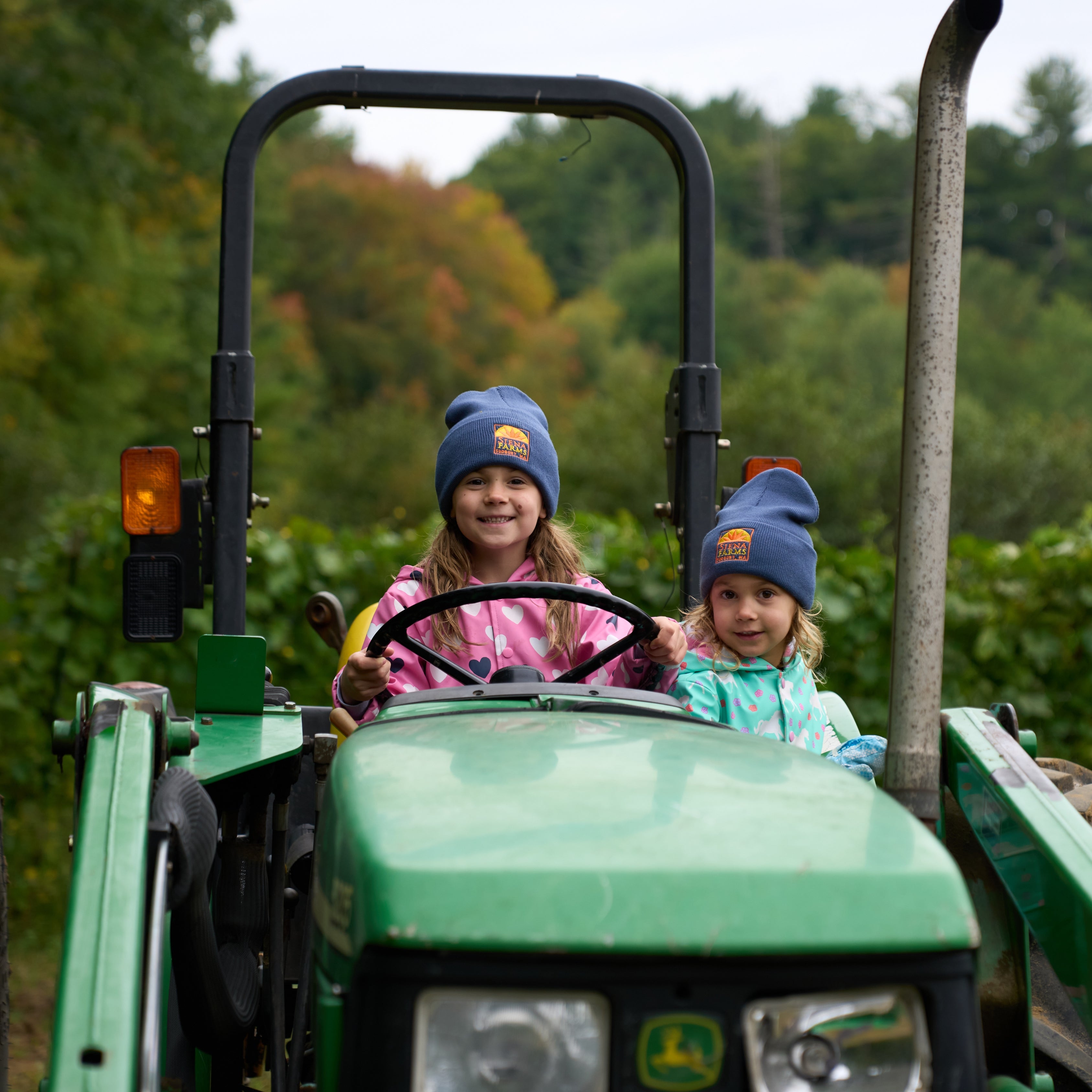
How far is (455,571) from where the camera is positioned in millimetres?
2766

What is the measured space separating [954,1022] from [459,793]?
0.58 meters

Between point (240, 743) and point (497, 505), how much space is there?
0.73 meters

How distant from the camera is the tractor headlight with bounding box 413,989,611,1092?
1302 mm

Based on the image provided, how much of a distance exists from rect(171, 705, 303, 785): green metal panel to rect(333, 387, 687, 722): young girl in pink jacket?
0.13 meters

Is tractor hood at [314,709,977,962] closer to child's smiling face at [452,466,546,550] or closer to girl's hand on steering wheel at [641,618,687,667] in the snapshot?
girl's hand on steering wheel at [641,618,687,667]

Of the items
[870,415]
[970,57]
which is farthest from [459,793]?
Answer: [870,415]

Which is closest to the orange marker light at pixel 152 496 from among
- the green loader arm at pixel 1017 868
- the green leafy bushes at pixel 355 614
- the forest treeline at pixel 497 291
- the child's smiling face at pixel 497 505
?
the forest treeline at pixel 497 291

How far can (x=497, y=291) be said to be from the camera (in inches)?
2008

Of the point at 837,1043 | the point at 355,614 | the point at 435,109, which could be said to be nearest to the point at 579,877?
the point at 837,1043

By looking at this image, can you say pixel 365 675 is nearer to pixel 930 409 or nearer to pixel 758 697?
pixel 758 697

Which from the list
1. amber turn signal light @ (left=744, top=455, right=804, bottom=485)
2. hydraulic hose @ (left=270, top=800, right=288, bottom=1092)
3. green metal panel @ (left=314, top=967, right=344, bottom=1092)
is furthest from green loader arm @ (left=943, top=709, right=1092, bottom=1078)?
hydraulic hose @ (left=270, top=800, right=288, bottom=1092)

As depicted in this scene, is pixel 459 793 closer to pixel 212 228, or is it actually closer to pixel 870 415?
pixel 212 228

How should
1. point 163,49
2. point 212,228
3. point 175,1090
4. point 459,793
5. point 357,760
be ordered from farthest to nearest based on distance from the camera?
point 212,228 < point 163,49 < point 175,1090 < point 357,760 < point 459,793

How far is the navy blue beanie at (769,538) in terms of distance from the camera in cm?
259
